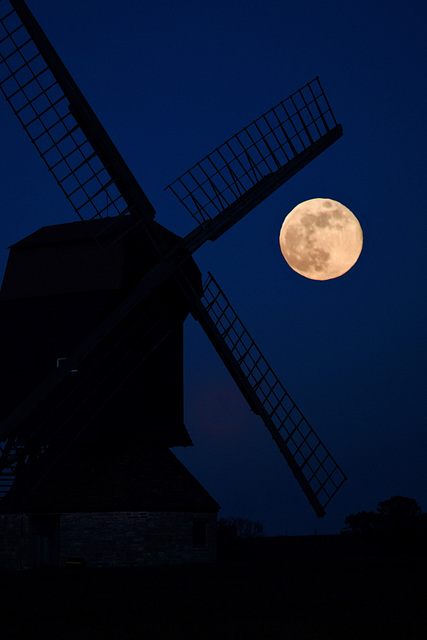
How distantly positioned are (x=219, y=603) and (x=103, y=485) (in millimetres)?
9748

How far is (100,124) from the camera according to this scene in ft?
75.3

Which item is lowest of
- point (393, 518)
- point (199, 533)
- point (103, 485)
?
point (199, 533)

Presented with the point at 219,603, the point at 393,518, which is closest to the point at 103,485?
the point at 219,603

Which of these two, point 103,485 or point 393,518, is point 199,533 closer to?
point 103,485

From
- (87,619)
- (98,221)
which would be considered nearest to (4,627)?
(87,619)

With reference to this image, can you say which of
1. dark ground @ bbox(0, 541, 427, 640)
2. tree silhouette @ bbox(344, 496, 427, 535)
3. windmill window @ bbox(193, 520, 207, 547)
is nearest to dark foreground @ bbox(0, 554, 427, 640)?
dark ground @ bbox(0, 541, 427, 640)

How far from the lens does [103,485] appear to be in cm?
2530

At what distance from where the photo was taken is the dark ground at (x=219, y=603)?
12789 millimetres

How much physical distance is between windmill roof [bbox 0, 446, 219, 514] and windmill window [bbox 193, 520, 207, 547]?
0.73 metres

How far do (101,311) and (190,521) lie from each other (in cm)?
695

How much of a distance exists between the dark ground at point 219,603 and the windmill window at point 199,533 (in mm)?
2934

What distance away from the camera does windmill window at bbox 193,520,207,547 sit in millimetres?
27375

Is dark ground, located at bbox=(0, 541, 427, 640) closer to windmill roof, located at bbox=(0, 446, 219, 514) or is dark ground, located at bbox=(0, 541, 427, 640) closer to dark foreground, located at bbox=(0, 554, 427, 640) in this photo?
dark foreground, located at bbox=(0, 554, 427, 640)

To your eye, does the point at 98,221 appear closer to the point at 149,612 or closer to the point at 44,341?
the point at 44,341
